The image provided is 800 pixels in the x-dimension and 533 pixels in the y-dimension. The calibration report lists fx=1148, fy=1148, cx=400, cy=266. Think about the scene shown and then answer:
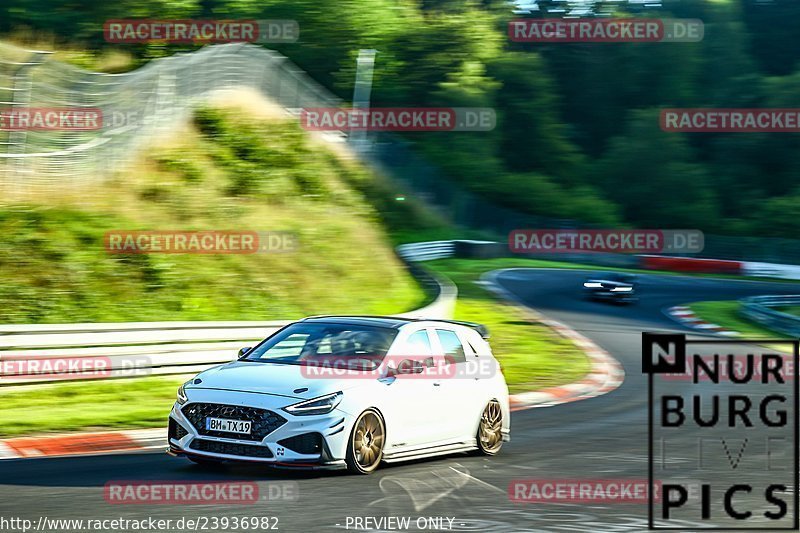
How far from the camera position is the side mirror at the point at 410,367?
10422 mm

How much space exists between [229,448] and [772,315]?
2536 centimetres

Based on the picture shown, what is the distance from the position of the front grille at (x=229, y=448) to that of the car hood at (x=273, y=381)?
46 centimetres

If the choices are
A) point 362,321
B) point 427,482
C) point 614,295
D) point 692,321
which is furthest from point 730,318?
point 427,482

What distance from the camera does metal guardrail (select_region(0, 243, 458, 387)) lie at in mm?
13859

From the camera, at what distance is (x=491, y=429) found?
38.2 ft

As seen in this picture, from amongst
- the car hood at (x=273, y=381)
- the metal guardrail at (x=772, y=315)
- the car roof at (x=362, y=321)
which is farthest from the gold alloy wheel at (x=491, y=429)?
the metal guardrail at (x=772, y=315)

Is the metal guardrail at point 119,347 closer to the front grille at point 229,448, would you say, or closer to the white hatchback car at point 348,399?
the white hatchback car at point 348,399

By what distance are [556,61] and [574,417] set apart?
71.7 metres

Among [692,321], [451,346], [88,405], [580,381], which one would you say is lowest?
[580,381]

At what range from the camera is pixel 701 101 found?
8125cm

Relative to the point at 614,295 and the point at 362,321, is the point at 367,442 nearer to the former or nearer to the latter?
the point at 362,321

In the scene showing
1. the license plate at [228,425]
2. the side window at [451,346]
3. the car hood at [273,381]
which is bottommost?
the license plate at [228,425]

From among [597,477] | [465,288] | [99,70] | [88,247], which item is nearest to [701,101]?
[465,288]

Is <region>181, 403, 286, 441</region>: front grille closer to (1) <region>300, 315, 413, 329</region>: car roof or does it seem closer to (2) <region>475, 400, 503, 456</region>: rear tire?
(1) <region>300, 315, 413, 329</region>: car roof
